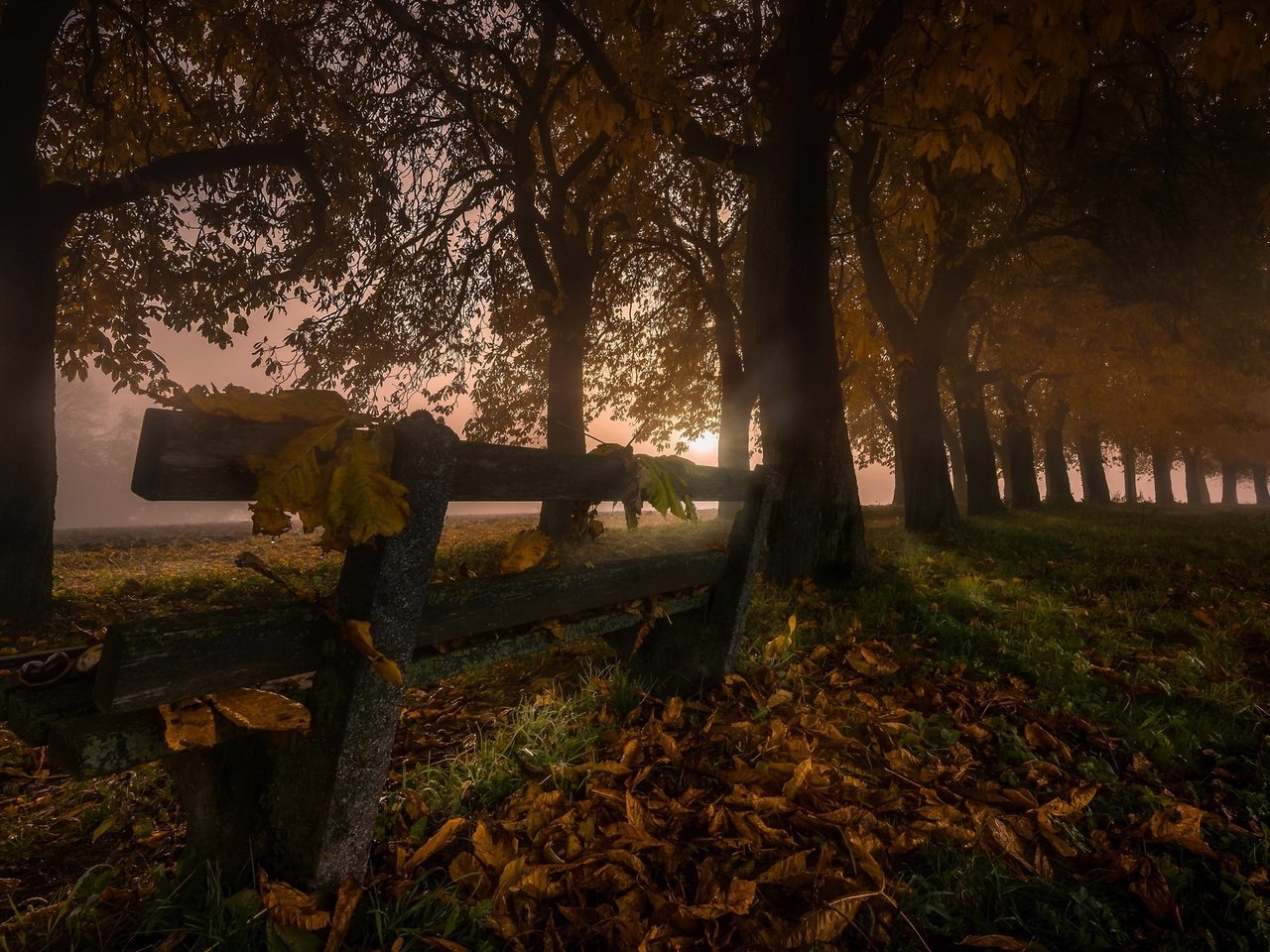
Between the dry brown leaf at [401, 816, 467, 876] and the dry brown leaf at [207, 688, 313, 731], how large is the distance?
1.86ft

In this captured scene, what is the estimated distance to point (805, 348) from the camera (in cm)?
515

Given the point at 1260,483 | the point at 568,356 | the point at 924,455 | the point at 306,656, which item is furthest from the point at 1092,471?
the point at 306,656

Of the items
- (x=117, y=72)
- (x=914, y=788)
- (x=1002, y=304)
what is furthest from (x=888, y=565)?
(x=117, y=72)

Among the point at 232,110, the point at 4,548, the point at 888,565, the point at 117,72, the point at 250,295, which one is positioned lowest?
the point at 888,565

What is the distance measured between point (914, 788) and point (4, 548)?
6.92m

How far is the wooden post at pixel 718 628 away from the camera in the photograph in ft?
9.93

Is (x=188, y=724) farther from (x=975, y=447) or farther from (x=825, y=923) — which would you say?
(x=975, y=447)

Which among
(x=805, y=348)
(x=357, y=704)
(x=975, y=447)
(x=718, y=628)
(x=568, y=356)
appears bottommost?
(x=718, y=628)

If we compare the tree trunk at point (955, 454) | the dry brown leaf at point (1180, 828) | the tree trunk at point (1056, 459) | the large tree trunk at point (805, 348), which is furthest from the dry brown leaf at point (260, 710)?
the tree trunk at point (955, 454)

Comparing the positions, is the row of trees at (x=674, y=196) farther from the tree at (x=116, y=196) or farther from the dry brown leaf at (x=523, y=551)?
the dry brown leaf at (x=523, y=551)

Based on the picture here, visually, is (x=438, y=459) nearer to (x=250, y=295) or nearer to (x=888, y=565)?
(x=888, y=565)

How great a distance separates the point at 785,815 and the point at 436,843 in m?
1.12

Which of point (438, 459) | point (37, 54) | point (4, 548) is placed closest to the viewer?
point (438, 459)

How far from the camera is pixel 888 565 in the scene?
18.5 feet
